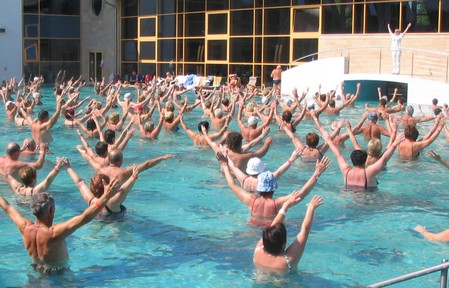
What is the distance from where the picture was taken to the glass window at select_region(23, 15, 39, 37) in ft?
131

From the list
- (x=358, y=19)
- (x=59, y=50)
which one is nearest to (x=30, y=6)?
(x=59, y=50)

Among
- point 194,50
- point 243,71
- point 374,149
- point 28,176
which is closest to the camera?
point 28,176

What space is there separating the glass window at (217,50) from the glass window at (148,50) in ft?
14.7

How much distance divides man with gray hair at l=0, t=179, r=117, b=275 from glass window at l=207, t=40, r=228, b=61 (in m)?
31.5

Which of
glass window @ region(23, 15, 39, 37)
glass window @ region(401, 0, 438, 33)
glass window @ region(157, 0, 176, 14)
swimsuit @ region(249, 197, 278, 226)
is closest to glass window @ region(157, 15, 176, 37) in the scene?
glass window @ region(157, 0, 176, 14)

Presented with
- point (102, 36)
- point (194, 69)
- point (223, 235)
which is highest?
point (102, 36)

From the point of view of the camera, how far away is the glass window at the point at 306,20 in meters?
33.3

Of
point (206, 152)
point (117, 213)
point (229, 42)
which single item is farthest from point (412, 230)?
point (229, 42)

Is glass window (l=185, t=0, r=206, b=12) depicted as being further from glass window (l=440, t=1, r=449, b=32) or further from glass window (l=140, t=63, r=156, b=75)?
glass window (l=440, t=1, r=449, b=32)

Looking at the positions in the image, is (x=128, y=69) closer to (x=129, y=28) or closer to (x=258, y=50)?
(x=129, y=28)

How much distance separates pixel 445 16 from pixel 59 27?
23.3 meters

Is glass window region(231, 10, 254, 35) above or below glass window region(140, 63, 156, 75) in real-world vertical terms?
above

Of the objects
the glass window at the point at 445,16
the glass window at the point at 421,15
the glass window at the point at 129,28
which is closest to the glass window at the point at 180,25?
the glass window at the point at 129,28

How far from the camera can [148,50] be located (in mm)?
41969
